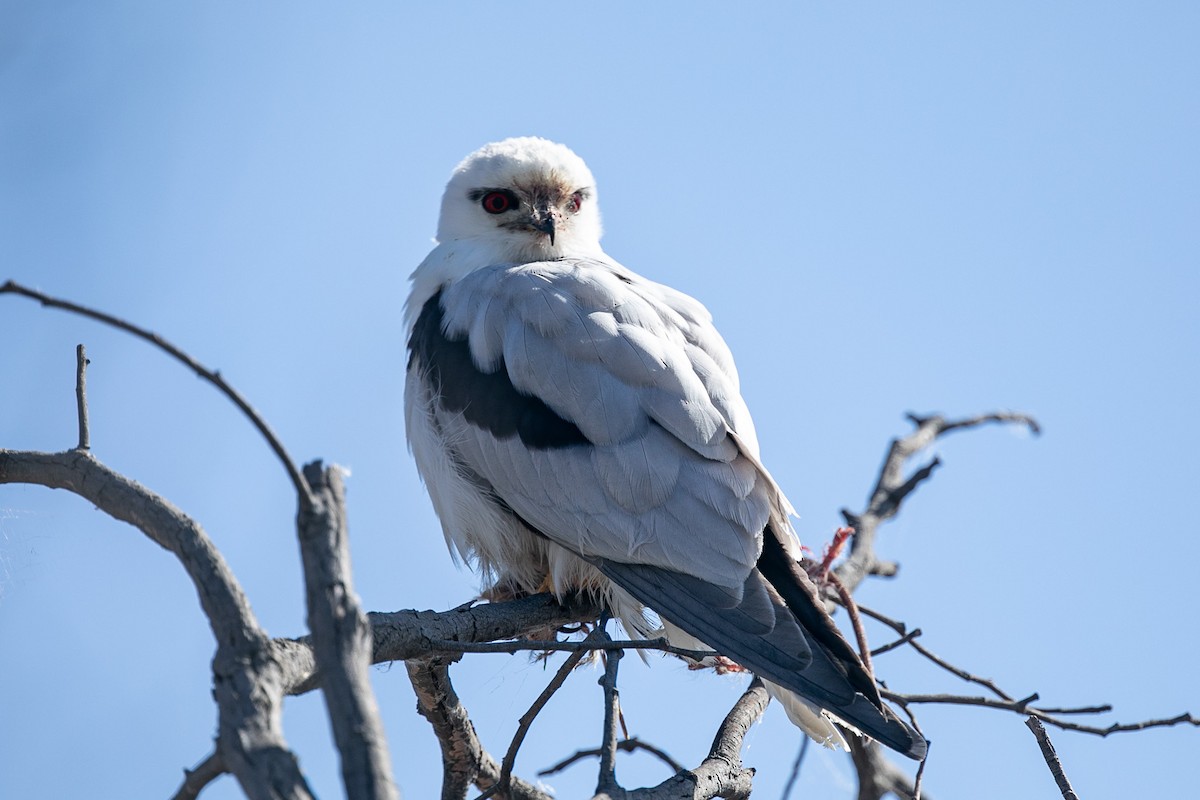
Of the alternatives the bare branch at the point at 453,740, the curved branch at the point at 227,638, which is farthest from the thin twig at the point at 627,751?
the curved branch at the point at 227,638

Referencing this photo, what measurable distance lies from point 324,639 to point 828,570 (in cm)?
321

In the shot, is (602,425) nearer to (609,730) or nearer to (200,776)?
(609,730)

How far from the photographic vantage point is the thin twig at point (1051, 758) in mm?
2779

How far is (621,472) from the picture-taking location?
12.0 feet

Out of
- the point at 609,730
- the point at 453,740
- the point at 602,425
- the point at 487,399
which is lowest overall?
the point at 609,730

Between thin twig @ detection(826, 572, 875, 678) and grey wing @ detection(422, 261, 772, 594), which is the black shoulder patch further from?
thin twig @ detection(826, 572, 875, 678)

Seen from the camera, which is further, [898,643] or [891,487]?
[891,487]

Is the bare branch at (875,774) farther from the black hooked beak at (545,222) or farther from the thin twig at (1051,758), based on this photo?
the black hooked beak at (545,222)

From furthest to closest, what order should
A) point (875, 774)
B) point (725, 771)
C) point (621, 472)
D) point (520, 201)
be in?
point (520, 201) < point (875, 774) < point (621, 472) < point (725, 771)

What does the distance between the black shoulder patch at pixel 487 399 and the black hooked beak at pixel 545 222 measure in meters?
0.75

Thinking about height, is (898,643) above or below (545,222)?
below

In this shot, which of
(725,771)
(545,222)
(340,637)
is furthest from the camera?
(545,222)

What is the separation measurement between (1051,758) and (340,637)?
1.91 metres

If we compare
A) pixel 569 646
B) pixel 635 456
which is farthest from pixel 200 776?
pixel 635 456
